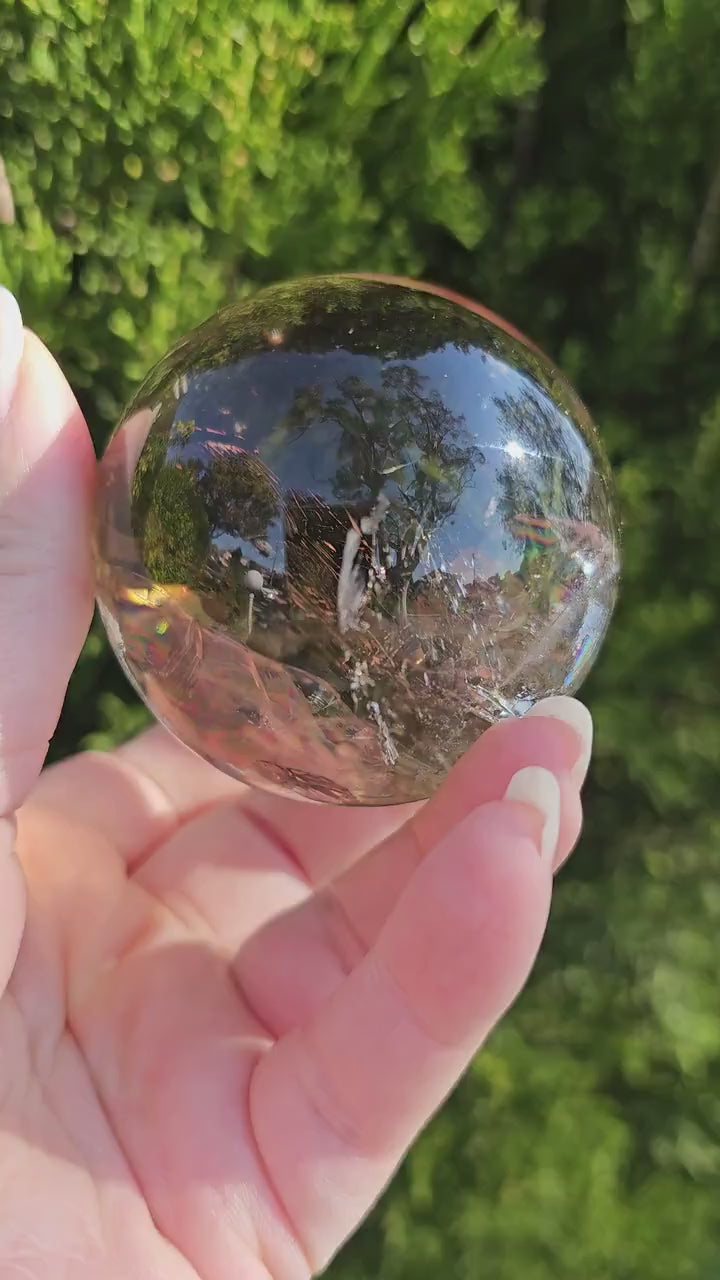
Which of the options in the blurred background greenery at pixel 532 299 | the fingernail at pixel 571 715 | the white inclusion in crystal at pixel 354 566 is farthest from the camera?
the blurred background greenery at pixel 532 299

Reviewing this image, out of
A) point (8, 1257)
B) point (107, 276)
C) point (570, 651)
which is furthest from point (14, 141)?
point (8, 1257)

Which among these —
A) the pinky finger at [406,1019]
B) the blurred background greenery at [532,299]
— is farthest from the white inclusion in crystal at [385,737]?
the blurred background greenery at [532,299]

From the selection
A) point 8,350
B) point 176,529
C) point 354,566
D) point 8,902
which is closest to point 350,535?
point 354,566

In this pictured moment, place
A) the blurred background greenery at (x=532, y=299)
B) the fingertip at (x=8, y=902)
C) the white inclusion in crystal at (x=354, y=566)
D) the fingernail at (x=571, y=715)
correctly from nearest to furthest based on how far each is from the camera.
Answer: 1. the white inclusion in crystal at (x=354, y=566)
2. the fingernail at (x=571, y=715)
3. the fingertip at (x=8, y=902)
4. the blurred background greenery at (x=532, y=299)

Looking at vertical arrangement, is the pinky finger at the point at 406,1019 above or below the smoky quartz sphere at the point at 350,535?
Answer: below

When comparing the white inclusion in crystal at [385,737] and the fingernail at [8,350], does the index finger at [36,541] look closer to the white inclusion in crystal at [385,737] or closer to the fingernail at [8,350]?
the fingernail at [8,350]

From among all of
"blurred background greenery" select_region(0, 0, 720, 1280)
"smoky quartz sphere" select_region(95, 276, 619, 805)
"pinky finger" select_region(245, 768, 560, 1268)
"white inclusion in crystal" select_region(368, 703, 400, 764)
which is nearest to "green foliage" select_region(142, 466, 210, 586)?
"smoky quartz sphere" select_region(95, 276, 619, 805)

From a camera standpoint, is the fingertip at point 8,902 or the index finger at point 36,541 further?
the fingertip at point 8,902
